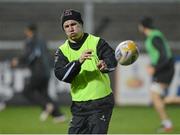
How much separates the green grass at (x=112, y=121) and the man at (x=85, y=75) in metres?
5.23

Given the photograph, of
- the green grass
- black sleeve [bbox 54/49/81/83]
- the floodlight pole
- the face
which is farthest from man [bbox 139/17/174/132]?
the floodlight pole

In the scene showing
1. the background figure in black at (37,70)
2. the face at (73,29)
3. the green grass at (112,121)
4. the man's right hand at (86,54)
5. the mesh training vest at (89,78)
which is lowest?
the green grass at (112,121)

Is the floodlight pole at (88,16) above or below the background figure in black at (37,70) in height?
above

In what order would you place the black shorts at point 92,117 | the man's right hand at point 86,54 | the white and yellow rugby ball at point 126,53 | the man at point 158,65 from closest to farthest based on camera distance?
1. the man's right hand at point 86,54
2. the black shorts at point 92,117
3. the white and yellow rugby ball at point 126,53
4. the man at point 158,65

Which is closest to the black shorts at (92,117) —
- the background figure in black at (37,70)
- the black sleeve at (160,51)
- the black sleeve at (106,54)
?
the black sleeve at (106,54)

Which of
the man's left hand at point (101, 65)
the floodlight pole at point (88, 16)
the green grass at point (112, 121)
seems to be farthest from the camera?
the floodlight pole at point (88, 16)

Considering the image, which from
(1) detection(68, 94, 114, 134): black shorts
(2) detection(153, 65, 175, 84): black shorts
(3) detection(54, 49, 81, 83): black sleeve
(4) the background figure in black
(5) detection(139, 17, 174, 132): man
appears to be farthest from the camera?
(4) the background figure in black

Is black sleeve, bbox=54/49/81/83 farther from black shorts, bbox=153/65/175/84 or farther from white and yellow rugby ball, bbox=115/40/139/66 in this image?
black shorts, bbox=153/65/175/84

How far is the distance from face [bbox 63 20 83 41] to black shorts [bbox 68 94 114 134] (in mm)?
856

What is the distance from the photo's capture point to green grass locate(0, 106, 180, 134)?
49.5 feet

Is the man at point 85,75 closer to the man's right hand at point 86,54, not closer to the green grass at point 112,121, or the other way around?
the man's right hand at point 86,54

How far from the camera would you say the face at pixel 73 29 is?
9.20 metres

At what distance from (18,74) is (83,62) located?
1198cm

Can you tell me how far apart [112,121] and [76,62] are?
25.9 feet
